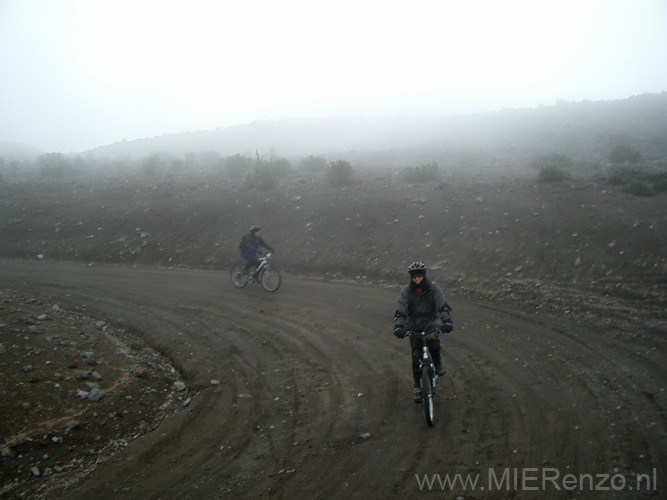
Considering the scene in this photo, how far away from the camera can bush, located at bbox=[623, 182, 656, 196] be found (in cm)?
1692

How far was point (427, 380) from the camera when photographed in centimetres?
622

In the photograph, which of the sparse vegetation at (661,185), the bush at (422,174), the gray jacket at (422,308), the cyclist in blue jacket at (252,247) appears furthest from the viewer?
the bush at (422,174)

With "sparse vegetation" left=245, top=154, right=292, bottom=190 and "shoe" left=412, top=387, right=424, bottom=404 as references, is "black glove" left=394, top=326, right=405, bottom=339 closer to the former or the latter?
"shoe" left=412, top=387, right=424, bottom=404

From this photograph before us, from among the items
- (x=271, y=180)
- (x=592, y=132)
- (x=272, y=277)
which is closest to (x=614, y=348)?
(x=272, y=277)

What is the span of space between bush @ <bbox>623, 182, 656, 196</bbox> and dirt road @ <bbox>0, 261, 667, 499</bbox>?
1020 centimetres

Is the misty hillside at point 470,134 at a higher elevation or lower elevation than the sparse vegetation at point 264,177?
higher

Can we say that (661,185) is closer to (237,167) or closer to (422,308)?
(422,308)

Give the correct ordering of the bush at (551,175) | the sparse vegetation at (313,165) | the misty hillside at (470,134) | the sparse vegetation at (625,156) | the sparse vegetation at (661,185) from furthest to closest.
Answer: the misty hillside at (470,134) < the sparse vegetation at (313,165) < the sparse vegetation at (625,156) < the bush at (551,175) < the sparse vegetation at (661,185)

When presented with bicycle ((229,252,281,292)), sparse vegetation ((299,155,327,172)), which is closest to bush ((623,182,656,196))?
bicycle ((229,252,281,292))

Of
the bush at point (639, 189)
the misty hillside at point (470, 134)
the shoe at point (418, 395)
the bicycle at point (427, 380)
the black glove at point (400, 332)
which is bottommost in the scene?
the shoe at point (418, 395)

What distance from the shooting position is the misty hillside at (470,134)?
108 ft

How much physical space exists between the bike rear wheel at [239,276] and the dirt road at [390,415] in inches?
140

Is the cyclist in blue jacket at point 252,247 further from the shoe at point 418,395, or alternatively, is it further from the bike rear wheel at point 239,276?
the shoe at point 418,395

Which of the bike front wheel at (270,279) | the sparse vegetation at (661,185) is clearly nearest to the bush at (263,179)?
the bike front wheel at (270,279)
